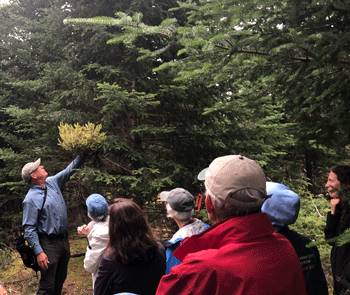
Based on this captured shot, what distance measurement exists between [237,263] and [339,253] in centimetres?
202

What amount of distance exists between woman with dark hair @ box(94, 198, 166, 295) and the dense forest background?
1.49 meters

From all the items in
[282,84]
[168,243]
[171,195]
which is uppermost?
[282,84]

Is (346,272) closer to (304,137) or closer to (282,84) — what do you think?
(304,137)

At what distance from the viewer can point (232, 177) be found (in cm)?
142

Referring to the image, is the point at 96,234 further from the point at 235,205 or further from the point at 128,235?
the point at 235,205

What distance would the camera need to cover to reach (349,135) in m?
2.77

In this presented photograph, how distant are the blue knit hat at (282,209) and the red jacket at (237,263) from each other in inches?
41.3

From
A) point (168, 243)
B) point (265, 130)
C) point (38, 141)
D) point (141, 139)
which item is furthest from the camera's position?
point (38, 141)

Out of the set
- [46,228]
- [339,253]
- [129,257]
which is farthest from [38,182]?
[339,253]

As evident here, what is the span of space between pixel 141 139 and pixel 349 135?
4643 millimetres

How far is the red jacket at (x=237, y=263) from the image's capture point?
119 cm

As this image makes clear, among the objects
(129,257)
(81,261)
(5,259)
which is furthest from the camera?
(81,261)

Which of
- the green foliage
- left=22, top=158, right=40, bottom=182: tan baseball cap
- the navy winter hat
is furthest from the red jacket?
the green foliage

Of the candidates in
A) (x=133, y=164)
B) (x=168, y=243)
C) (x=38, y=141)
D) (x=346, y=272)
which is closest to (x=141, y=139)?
(x=133, y=164)
